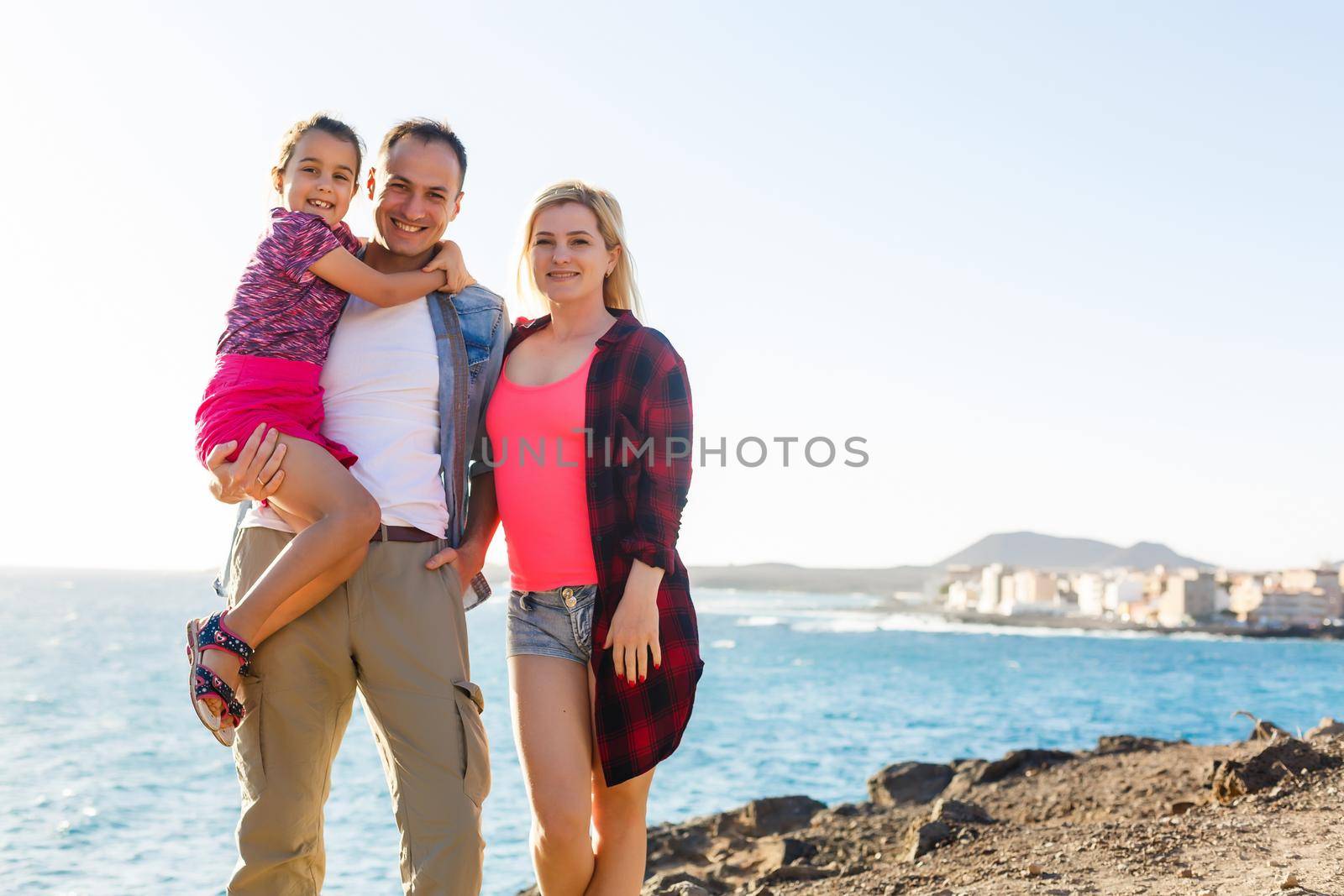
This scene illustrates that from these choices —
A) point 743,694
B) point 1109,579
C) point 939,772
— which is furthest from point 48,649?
point 1109,579

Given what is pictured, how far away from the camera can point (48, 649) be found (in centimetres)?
5416

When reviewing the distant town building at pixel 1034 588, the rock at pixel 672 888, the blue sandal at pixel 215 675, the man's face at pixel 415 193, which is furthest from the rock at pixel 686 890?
the distant town building at pixel 1034 588

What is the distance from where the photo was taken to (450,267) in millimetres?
3258

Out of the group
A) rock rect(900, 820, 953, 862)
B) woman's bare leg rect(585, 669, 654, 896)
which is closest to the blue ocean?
rock rect(900, 820, 953, 862)

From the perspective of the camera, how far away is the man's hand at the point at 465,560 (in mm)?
3064

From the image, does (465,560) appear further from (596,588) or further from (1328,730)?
(1328,730)

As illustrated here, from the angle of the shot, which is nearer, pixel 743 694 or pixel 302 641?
pixel 302 641

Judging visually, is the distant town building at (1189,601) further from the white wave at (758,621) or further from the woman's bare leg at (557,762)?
the woman's bare leg at (557,762)

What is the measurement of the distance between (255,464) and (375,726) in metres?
0.76

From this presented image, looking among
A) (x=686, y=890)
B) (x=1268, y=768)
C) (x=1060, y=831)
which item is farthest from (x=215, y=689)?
(x=1268, y=768)

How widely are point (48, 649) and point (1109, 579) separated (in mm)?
93068

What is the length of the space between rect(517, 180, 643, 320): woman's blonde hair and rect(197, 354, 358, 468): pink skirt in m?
0.79

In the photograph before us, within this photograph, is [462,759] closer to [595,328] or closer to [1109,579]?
[595,328]

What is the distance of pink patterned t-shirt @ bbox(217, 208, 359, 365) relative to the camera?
9.98ft
